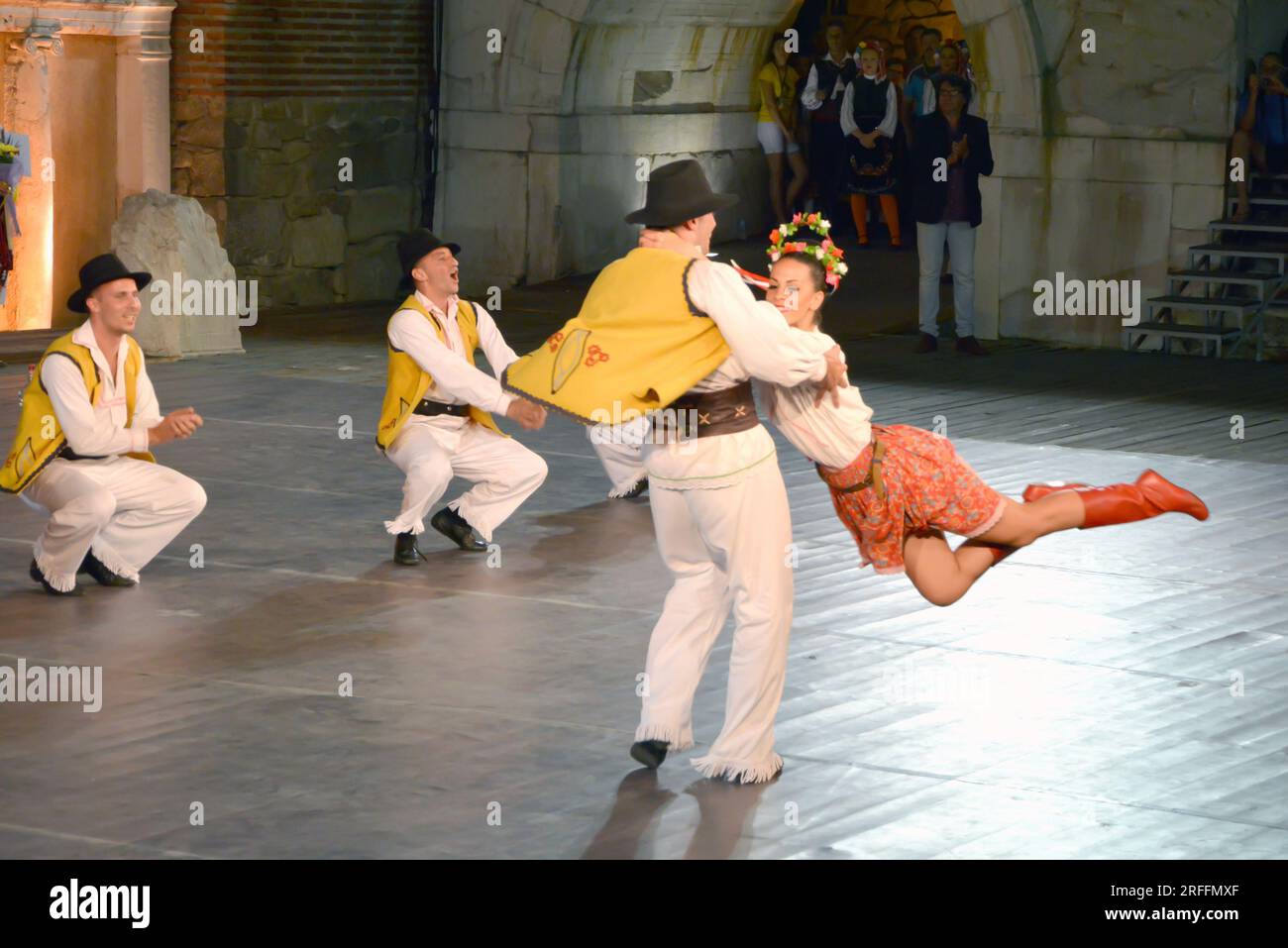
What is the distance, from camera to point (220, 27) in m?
16.4

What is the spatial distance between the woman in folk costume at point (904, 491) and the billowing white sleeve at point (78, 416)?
9.64 feet

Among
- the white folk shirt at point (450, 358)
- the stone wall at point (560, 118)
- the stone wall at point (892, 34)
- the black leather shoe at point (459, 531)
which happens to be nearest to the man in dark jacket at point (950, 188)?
the stone wall at point (892, 34)

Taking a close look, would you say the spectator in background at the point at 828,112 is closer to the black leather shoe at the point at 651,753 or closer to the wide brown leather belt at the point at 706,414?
the wide brown leather belt at the point at 706,414

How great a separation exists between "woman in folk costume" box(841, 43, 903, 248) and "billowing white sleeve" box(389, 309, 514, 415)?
11.1 metres

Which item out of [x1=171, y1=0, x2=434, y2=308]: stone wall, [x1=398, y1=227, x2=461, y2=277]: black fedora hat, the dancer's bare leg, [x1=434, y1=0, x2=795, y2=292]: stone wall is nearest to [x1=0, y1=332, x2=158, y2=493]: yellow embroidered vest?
[x1=398, y1=227, x2=461, y2=277]: black fedora hat

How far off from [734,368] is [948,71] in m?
12.7

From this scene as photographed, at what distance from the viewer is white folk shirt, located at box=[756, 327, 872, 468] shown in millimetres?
5953

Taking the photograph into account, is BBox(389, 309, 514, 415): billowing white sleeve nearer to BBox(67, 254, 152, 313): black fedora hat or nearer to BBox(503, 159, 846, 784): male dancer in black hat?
BBox(67, 254, 152, 313): black fedora hat

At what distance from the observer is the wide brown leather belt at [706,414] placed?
5.82 m

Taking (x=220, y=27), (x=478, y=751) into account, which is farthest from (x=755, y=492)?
(x=220, y=27)

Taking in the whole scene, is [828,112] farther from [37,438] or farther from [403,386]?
[37,438]
